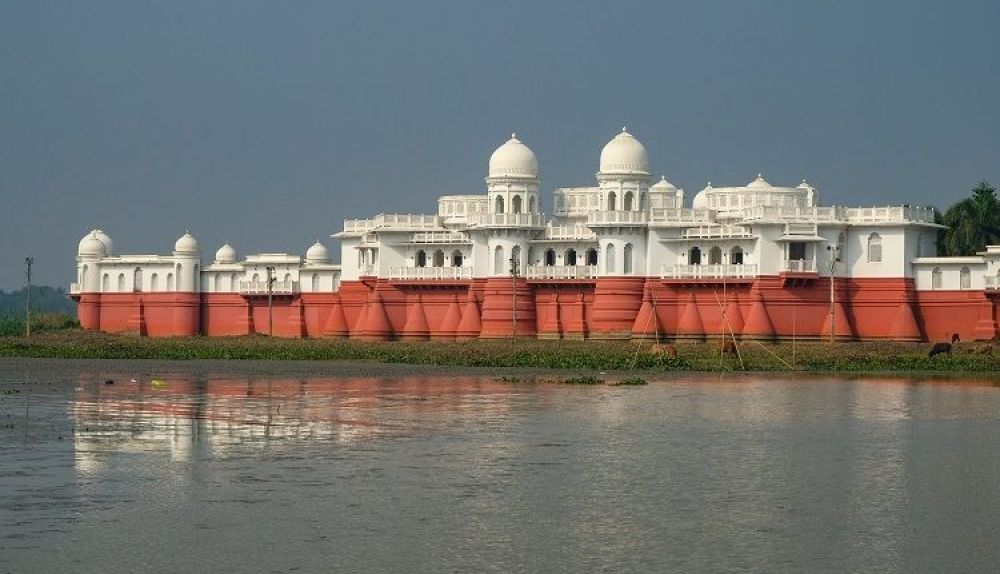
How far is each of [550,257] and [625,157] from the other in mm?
6470

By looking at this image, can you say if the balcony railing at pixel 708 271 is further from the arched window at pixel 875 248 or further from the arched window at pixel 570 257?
the arched window at pixel 570 257

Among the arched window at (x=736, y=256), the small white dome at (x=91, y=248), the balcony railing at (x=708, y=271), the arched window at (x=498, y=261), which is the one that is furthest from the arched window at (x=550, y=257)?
the small white dome at (x=91, y=248)

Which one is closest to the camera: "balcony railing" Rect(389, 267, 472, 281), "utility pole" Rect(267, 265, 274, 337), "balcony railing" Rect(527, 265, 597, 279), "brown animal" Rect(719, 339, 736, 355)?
"brown animal" Rect(719, 339, 736, 355)

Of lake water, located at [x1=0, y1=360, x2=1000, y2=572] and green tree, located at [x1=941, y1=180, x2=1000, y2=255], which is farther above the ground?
green tree, located at [x1=941, y1=180, x2=1000, y2=255]

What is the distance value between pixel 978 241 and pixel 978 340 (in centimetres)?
1318

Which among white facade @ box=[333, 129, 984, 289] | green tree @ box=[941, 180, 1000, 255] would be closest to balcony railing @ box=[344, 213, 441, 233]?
white facade @ box=[333, 129, 984, 289]

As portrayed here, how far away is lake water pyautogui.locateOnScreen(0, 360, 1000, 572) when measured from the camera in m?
19.0

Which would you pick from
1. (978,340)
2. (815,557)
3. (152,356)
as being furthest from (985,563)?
(152,356)

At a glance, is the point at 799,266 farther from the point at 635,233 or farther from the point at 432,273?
the point at 432,273

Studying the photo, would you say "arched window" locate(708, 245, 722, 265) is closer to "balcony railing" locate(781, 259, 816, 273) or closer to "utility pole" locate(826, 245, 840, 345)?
"balcony railing" locate(781, 259, 816, 273)

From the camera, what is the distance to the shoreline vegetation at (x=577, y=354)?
2109 inches

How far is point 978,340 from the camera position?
60000mm

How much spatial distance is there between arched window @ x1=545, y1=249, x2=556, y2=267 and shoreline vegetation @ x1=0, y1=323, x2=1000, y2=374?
16.4 feet

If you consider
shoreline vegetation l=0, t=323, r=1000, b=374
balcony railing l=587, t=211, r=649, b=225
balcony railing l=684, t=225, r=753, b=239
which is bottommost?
shoreline vegetation l=0, t=323, r=1000, b=374
